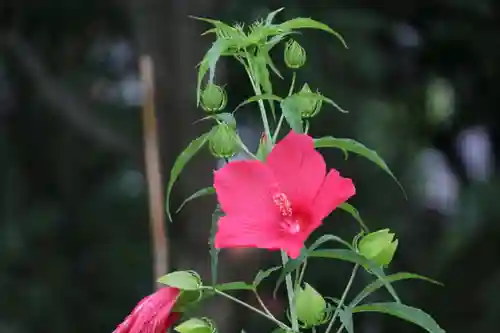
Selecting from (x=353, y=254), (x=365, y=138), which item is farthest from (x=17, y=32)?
(x=353, y=254)

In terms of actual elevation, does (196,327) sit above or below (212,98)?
below

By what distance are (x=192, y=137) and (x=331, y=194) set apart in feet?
5.10

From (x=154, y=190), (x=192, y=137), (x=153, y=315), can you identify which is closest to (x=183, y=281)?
(x=153, y=315)

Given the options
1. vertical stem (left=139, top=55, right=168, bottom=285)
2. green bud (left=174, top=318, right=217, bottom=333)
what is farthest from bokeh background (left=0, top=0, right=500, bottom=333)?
green bud (left=174, top=318, right=217, bottom=333)

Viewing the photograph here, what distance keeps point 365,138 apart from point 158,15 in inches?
19.4

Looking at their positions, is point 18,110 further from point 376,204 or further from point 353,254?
point 353,254

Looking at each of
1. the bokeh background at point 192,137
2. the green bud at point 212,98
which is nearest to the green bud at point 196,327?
the green bud at point 212,98

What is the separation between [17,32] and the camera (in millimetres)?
2553

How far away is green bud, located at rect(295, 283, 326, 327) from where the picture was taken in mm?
486

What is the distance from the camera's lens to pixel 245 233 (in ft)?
1.52

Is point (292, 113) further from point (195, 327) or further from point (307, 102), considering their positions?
point (195, 327)

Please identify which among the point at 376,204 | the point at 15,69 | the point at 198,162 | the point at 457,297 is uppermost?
the point at 15,69

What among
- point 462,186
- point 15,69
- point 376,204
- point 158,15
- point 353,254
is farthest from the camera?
point 15,69

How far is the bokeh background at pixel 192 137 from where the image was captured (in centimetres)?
205
